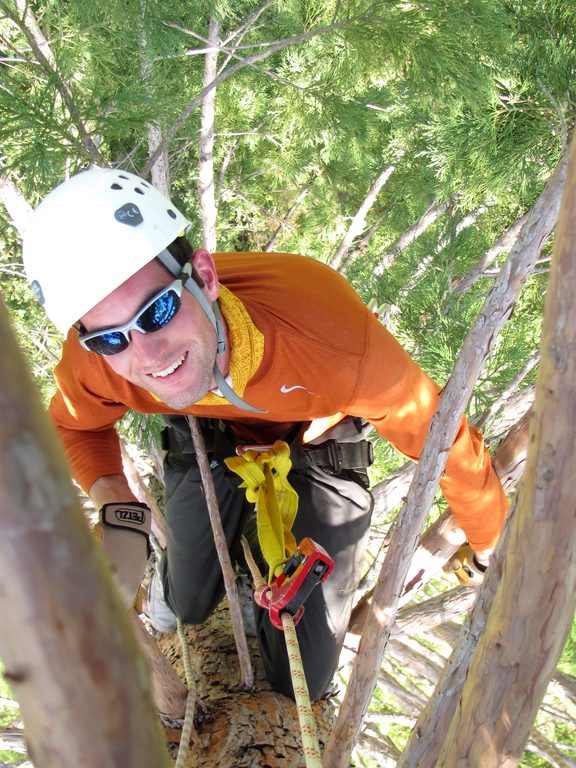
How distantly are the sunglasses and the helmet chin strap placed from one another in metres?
0.04

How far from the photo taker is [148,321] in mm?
1683

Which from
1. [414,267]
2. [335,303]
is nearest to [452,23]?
[414,267]

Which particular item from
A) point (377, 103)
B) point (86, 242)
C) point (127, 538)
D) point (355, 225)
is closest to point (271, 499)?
point (127, 538)

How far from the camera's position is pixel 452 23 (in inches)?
91.1

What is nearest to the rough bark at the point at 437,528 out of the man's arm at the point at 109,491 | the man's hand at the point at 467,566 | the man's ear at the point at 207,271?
the man's hand at the point at 467,566

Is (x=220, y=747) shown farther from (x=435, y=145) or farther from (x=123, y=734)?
(x=435, y=145)

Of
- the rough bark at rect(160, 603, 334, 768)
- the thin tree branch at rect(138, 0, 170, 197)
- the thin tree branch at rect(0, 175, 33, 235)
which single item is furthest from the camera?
the thin tree branch at rect(138, 0, 170, 197)

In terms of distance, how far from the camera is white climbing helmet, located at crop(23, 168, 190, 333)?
1.64 metres

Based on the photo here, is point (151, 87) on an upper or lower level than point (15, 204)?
upper

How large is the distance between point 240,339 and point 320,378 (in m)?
0.27

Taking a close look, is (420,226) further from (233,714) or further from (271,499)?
(233,714)

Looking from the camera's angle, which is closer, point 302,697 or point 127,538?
point 302,697

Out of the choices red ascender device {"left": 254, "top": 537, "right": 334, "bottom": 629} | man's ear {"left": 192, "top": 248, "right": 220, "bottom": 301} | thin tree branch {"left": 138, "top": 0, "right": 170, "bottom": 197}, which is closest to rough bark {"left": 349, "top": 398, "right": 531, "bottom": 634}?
red ascender device {"left": 254, "top": 537, "right": 334, "bottom": 629}

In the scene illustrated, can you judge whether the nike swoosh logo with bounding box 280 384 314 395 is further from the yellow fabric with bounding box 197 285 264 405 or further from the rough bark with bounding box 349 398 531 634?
the rough bark with bounding box 349 398 531 634
